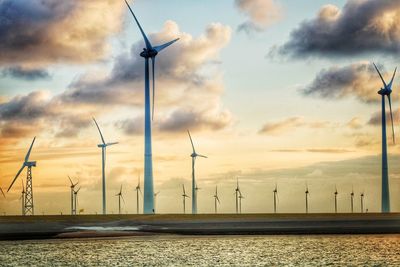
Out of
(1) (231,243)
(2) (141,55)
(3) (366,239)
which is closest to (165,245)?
(1) (231,243)

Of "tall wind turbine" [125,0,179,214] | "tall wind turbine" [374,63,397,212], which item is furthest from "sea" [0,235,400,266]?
"tall wind turbine" [374,63,397,212]

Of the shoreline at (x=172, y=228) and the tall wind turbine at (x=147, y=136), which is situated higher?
the tall wind turbine at (x=147, y=136)

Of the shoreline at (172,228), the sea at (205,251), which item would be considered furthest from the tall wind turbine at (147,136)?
the sea at (205,251)

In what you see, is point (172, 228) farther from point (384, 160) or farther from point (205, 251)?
point (384, 160)

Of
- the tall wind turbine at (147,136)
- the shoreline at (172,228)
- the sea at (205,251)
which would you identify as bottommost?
the shoreline at (172,228)

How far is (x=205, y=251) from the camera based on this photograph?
57656mm

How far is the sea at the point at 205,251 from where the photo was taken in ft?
162

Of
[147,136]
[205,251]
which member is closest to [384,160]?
[147,136]

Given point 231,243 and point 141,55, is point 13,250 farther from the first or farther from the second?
point 141,55

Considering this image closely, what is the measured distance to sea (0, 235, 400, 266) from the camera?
4925 cm

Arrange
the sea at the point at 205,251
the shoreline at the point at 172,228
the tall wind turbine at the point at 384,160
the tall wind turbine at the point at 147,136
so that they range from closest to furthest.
→ 1. the sea at the point at 205,251
2. the shoreline at the point at 172,228
3. the tall wind turbine at the point at 147,136
4. the tall wind turbine at the point at 384,160

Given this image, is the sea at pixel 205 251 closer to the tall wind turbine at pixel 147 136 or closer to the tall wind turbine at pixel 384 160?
the tall wind turbine at pixel 147 136

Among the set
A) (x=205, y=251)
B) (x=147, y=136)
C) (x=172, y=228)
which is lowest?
(x=172, y=228)

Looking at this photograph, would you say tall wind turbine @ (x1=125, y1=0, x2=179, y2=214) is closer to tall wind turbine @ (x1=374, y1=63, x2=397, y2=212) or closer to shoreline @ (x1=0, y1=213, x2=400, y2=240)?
shoreline @ (x1=0, y1=213, x2=400, y2=240)
